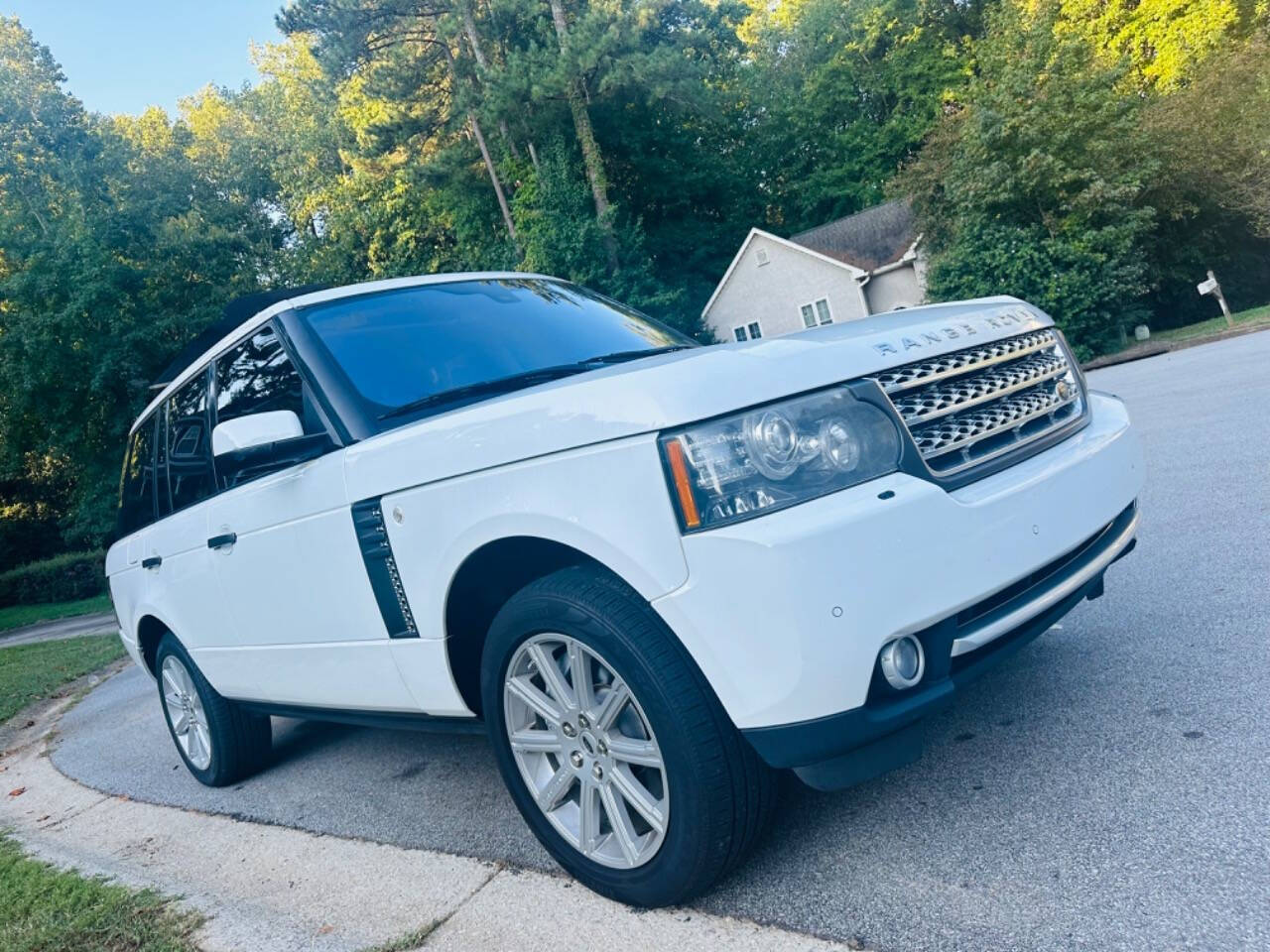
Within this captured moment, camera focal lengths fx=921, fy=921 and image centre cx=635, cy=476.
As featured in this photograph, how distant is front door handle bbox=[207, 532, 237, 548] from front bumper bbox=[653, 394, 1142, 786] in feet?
7.63

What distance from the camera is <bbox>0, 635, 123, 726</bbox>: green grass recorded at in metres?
9.46

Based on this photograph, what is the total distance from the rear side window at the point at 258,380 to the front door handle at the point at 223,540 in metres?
0.51

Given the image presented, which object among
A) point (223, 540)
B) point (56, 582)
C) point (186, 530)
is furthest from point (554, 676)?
point (56, 582)

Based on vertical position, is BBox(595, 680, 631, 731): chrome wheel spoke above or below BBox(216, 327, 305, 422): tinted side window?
below

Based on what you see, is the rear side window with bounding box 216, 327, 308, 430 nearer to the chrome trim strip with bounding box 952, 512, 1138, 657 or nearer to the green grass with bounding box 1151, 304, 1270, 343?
the chrome trim strip with bounding box 952, 512, 1138, 657

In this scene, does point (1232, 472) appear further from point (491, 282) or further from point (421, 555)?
point (421, 555)

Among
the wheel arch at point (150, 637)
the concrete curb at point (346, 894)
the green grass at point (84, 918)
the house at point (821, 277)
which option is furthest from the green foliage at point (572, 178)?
the green grass at point (84, 918)

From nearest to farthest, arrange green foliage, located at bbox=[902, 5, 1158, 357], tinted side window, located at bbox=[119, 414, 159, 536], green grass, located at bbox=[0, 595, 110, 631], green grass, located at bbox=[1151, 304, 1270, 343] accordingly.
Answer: tinted side window, located at bbox=[119, 414, 159, 536] → green grass, located at bbox=[0, 595, 110, 631] → green grass, located at bbox=[1151, 304, 1270, 343] → green foliage, located at bbox=[902, 5, 1158, 357]

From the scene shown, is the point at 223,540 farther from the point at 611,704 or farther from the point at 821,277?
the point at 821,277

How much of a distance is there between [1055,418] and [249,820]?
12.3 ft

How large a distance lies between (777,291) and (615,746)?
37824 millimetres

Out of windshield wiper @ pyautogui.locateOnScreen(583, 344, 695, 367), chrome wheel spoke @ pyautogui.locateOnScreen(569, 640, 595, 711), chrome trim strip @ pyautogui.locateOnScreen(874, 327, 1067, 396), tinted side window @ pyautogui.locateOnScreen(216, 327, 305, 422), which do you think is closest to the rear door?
tinted side window @ pyautogui.locateOnScreen(216, 327, 305, 422)

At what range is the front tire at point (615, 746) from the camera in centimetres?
232

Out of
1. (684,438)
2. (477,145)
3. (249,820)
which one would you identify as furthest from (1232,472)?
(477,145)
